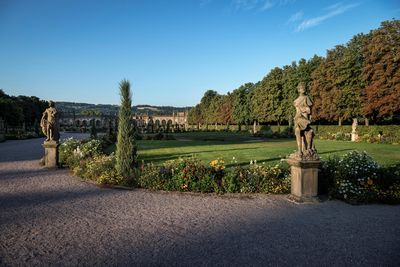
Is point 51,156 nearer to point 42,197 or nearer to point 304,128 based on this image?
point 42,197

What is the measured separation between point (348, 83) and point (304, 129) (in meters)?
31.6

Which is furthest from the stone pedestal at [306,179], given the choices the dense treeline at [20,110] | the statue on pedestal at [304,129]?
the dense treeline at [20,110]

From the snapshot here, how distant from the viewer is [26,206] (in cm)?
749

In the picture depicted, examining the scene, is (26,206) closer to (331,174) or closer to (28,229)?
(28,229)

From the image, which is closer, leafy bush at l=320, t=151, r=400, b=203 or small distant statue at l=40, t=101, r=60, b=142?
leafy bush at l=320, t=151, r=400, b=203

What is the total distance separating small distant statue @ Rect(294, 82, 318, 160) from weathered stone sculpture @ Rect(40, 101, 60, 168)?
10.6 m

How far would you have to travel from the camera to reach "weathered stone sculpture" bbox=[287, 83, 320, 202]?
8.16 m

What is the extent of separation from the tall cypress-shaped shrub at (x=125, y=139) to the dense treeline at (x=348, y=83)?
28127 millimetres

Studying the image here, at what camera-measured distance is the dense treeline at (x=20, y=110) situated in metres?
54.5

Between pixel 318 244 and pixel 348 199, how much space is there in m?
3.62

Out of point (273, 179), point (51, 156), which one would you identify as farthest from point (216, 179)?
point (51, 156)

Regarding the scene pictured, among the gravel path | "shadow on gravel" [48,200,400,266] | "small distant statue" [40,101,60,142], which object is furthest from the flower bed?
"small distant statue" [40,101,60,142]

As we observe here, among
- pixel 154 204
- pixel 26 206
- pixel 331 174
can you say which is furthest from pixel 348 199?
pixel 26 206

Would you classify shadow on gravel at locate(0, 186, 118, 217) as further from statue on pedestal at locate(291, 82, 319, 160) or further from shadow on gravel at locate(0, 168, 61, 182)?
statue on pedestal at locate(291, 82, 319, 160)
